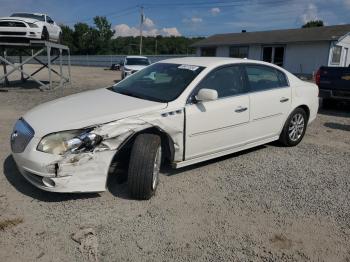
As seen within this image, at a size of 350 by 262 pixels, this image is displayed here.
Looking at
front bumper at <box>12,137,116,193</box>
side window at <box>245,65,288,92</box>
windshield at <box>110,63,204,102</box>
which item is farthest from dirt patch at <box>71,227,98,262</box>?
side window at <box>245,65,288,92</box>

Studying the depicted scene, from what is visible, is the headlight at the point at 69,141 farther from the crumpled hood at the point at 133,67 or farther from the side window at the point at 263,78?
the crumpled hood at the point at 133,67

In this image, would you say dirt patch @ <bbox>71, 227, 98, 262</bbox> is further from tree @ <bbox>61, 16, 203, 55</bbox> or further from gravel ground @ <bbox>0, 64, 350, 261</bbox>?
tree @ <bbox>61, 16, 203, 55</bbox>

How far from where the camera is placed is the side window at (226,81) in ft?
14.3

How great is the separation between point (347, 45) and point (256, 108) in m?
27.0

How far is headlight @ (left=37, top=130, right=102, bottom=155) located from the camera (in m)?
3.30

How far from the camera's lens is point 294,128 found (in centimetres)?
568

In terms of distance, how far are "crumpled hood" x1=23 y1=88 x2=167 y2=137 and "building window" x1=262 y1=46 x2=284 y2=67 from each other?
27.0 m

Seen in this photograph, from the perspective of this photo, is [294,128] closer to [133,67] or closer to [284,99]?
[284,99]

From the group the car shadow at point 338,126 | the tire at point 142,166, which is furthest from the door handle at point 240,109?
the car shadow at point 338,126

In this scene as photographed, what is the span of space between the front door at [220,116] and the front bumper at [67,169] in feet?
3.70

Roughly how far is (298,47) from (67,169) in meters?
27.7

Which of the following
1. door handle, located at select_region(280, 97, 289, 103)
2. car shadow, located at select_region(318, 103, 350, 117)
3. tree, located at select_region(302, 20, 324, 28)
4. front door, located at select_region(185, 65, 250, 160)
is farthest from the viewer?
tree, located at select_region(302, 20, 324, 28)

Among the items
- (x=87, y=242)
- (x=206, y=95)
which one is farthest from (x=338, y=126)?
(x=87, y=242)

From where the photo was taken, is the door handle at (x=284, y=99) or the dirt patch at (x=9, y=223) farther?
the door handle at (x=284, y=99)
